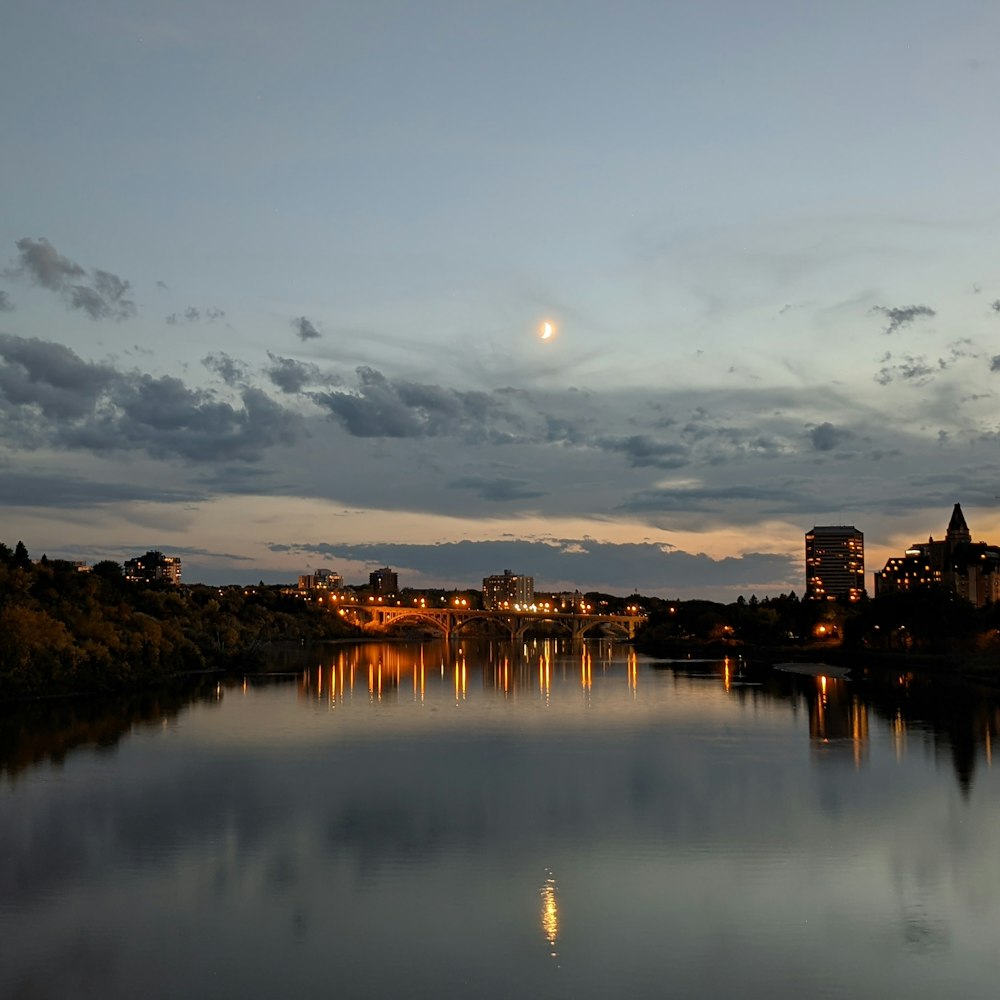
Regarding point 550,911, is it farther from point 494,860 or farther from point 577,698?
point 577,698

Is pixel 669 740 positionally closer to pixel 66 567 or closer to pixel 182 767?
pixel 182 767

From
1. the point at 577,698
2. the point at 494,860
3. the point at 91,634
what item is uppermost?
the point at 91,634

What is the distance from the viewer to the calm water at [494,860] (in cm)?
1730

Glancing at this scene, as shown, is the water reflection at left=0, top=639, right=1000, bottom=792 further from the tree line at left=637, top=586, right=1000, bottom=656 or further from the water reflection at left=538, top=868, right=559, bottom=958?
the water reflection at left=538, top=868, right=559, bottom=958

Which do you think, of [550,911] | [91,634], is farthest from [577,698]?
[550,911]

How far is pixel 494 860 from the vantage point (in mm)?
24406

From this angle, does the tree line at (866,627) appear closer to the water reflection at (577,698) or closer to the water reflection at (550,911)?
the water reflection at (577,698)

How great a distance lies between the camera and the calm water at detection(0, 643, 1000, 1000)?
56.7 feet

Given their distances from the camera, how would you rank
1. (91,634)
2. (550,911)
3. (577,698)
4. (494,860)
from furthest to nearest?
1. (577,698)
2. (91,634)
3. (494,860)
4. (550,911)

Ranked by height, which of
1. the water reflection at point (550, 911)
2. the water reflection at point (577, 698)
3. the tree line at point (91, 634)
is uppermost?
the tree line at point (91, 634)

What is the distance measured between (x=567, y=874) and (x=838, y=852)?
6.64 m

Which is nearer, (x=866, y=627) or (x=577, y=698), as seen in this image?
(x=577, y=698)

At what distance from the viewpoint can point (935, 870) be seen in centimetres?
2352

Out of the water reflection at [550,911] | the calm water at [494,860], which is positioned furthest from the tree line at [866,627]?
the water reflection at [550,911]
